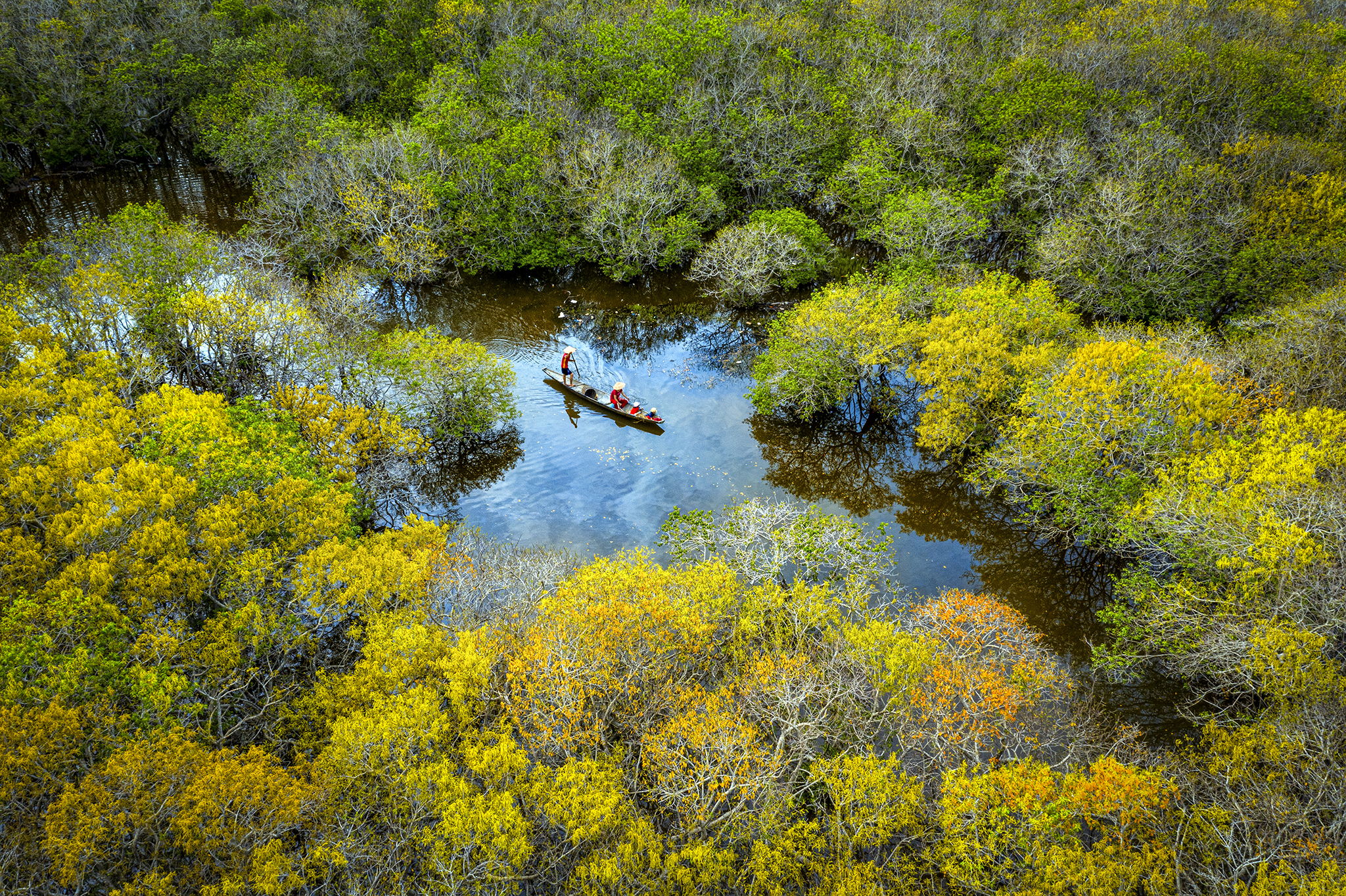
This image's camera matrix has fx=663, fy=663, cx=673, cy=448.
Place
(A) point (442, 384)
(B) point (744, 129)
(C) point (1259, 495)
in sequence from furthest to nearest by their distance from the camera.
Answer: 1. (B) point (744, 129)
2. (A) point (442, 384)
3. (C) point (1259, 495)

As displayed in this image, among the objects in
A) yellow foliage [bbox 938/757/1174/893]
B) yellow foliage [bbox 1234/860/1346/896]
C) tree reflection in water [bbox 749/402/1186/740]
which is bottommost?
tree reflection in water [bbox 749/402/1186/740]

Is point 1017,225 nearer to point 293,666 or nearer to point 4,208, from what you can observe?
point 293,666

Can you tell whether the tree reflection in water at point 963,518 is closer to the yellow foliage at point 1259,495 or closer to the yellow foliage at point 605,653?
the yellow foliage at point 1259,495

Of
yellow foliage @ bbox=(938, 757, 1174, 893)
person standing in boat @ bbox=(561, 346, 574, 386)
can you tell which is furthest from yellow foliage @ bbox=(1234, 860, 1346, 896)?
person standing in boat @ bbox=(561, 346, 574, 386)

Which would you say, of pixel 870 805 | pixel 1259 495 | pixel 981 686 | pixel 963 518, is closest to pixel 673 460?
pixel 963 518

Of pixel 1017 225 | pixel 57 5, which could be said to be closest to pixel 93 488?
pixel 1017 225

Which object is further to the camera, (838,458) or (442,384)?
(838,458)

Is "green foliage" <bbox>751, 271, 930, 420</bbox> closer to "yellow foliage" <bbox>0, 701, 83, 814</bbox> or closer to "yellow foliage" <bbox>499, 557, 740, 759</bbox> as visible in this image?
"yellow foliage" <bbox>499, 557, 740, 759</bbox>

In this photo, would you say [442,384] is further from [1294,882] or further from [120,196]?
[120,196]
